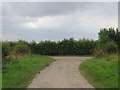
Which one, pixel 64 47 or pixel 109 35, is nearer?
pixel 109 35

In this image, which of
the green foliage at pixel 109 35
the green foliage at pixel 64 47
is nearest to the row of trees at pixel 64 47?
the green foliage at pixel 64 47

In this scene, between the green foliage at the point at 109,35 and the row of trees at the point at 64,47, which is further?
the row of trees at the point at 64,47

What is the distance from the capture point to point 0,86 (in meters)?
14.6

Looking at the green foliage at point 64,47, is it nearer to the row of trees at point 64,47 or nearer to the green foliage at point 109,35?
the row of trees at point 64,47

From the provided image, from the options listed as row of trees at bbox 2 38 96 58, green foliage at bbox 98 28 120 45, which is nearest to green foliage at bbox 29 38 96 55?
row of trees at bbox 2 38 96 58

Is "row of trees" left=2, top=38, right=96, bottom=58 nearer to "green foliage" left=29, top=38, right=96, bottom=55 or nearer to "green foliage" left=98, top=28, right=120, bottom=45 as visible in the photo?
"green foliage" left=29, top=38, right=96, bottom=55

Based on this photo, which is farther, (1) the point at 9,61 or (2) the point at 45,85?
(1) the point at 9,61

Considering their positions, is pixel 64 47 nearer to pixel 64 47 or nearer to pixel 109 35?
pixel 64 47

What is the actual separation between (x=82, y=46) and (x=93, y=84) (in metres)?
36.0

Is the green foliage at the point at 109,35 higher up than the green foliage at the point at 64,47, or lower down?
higher up

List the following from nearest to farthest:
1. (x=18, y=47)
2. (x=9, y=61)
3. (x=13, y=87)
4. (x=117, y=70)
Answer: (x=13, y=87) < (x=117, y=70) < (x=9, y=61) < (x=18, y=47)

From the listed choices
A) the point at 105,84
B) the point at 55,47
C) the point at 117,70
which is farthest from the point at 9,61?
the point at 55,47

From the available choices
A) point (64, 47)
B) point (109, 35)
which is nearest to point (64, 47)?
point (64, 47)

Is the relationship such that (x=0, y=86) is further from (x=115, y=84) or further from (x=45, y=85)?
(x=115, y=84)
